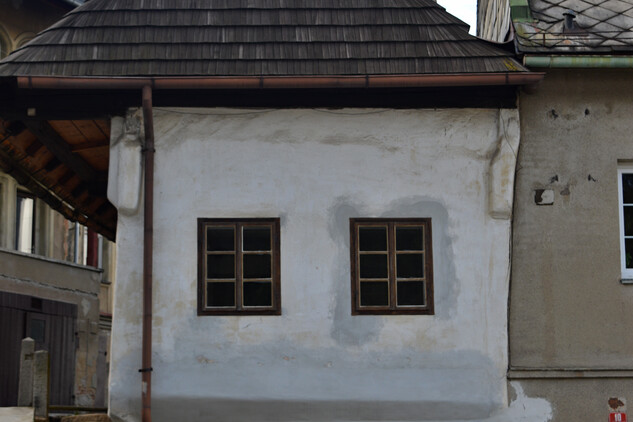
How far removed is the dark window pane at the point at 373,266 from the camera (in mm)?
14766

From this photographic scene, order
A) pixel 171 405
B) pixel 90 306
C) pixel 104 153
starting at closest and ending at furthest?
pixel 171 405 → pixel 104 153 → pixel 90 306

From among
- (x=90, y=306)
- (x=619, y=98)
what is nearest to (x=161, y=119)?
(x=619, y=98)

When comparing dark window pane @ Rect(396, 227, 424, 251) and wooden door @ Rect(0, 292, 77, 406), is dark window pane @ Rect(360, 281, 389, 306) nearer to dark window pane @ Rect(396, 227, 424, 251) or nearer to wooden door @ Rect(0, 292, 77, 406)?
dark window pane @ Rect(396, 227, 424, 251)

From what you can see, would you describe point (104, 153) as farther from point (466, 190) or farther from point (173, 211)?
point (466, 190)

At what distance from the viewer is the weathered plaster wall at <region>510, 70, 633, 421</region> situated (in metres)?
14.6

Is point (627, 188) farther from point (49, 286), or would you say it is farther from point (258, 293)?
point (49, 286)

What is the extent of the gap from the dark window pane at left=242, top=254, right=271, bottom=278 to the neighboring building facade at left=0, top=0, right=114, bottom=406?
388 inches

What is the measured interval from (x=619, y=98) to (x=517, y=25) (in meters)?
1.51

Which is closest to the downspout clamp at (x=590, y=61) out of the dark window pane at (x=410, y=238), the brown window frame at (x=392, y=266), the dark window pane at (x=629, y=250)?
the dark window pane at (x=629, y=250)

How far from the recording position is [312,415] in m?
14.4

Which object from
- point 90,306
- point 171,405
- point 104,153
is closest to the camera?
point 171,405

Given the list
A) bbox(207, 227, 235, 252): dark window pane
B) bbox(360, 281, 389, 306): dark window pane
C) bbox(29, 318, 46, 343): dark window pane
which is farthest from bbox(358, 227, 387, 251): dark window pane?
bbox(29, 318, 46, 343): dark window pane

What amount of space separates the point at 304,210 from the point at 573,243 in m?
3.19

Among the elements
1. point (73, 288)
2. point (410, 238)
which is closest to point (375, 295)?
point (410, 238)
